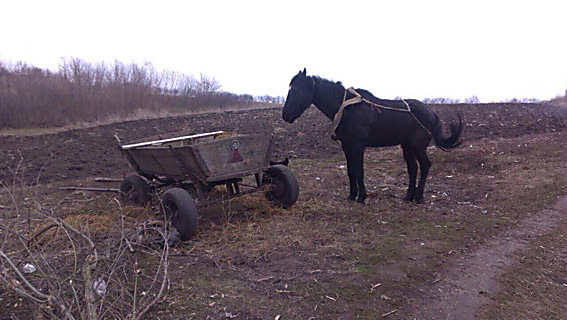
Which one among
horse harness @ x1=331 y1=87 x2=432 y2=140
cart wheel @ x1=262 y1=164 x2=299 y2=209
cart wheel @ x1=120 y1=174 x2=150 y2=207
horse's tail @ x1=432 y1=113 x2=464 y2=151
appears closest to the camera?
cart wheel @ x1=262 y1=164 x2=299 y2=209

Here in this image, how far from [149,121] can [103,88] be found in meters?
8.68

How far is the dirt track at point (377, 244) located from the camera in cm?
329

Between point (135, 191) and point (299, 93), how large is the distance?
276 centimetres

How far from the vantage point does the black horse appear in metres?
5.97

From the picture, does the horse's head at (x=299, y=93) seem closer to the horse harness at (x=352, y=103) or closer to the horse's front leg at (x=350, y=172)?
the horse harness at (x=352, y=103)

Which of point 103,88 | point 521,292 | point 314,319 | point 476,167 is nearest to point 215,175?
point 314,319

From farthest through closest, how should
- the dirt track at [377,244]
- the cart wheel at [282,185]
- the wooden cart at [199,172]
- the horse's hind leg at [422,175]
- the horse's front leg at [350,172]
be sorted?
the horse's hind leg at [422,175] < the horse's front leg at [350,172] < the cart wheel at [282,185] < the wooden cart at [199,172] < the dirt track at [377,244]

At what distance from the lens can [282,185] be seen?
564 cm

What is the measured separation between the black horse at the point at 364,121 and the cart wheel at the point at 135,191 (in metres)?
2.27

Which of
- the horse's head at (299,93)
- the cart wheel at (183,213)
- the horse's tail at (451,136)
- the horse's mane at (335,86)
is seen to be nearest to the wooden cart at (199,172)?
the cart wheel at (183,213)

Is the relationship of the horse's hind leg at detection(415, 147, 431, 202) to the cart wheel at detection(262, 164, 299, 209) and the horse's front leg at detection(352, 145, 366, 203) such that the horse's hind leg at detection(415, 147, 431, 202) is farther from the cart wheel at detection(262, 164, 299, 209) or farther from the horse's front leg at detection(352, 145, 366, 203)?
the cart wheel at detection(262, 164, 299, 209)

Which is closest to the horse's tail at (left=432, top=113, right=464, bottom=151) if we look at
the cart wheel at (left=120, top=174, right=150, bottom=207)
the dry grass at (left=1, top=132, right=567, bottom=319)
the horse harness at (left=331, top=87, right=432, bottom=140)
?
the horse harness at (left=331, top=87, right=432, bottom=140)

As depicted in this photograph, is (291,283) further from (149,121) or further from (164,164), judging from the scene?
(149,121)

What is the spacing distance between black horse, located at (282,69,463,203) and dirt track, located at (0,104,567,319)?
0.60 metres
